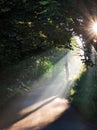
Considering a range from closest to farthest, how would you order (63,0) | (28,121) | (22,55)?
(63,0)
(28,121)
(22,55)

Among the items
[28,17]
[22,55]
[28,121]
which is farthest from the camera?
[22,55]

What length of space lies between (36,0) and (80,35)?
397 centimetres

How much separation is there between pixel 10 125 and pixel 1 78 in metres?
4.96

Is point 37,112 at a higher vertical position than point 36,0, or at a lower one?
higher

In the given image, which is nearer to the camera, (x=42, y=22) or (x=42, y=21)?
(x=42, y=21)

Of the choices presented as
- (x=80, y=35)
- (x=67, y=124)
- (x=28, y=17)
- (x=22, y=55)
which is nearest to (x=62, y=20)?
(x=28, y=17)

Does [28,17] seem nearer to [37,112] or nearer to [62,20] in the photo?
[62,20]

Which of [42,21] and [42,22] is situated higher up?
[42,22]

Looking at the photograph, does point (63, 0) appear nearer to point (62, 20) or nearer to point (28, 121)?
point (62, 20)

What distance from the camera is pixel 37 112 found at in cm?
1850

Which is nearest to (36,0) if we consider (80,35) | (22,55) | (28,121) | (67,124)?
Answer: (80,35)

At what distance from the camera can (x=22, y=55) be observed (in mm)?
18188

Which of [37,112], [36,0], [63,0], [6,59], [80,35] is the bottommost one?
[63,0]

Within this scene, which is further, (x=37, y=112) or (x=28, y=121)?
(x=37, y=112)
